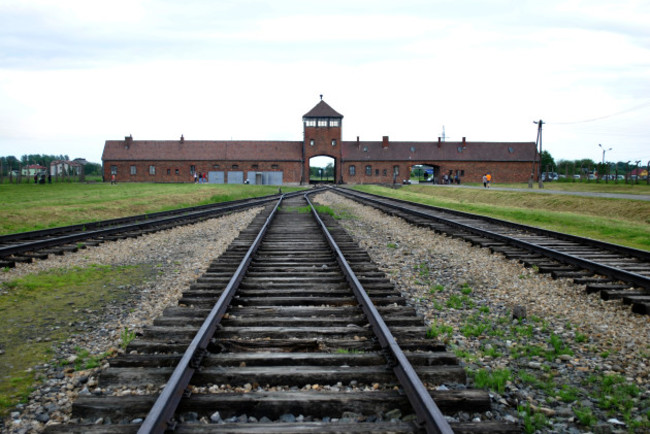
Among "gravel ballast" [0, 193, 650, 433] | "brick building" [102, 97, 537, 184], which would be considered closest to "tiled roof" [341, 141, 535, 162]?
"brick building" [102, 97, 537, 184]

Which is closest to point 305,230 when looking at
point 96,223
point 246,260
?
point 246,260

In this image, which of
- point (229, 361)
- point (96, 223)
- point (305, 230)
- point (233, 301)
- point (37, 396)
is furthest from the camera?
point (96, 223)

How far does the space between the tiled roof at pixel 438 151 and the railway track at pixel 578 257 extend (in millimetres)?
58257

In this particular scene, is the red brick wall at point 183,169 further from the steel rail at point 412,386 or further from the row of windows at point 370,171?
the steel rail at point 412,386

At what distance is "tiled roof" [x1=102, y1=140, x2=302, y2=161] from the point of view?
219 ft

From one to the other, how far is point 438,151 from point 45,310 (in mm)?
70905

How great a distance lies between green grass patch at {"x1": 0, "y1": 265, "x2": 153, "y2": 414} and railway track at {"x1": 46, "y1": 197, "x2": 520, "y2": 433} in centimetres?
78

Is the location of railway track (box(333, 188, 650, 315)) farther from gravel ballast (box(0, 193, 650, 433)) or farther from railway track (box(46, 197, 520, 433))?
railway track (box(46, 197, 520, 433))

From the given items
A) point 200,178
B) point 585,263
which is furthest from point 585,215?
point 200,178

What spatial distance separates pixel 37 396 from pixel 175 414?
1214 millimetres

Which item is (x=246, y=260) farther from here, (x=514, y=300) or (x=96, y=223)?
(x=96, y=223)

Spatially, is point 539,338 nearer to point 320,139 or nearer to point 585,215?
point 585,215

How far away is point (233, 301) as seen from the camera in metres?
5.28

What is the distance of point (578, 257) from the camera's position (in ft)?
26.1
